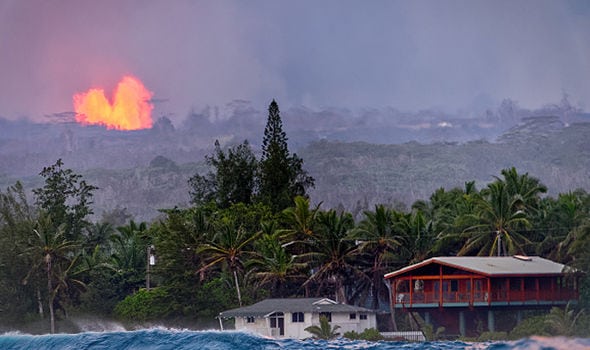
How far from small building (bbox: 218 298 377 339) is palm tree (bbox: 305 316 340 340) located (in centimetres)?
53

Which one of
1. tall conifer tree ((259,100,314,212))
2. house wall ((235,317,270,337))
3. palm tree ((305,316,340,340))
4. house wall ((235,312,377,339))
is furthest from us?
tall conifer tree ((259,100,314,212))

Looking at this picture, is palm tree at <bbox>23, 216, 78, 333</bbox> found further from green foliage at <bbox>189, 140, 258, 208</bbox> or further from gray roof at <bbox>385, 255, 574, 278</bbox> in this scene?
gray roof at <bbox>385, 255, 574, 278</bbox>

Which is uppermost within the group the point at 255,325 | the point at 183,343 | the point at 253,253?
the point at 253,253

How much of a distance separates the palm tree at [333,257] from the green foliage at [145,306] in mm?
12799

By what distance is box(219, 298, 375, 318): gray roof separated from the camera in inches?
3994

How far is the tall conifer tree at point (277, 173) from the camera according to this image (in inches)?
5413

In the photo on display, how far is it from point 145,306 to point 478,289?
3157cm

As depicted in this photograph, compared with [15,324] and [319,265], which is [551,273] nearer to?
[319,265]

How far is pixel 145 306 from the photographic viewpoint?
11269 cm

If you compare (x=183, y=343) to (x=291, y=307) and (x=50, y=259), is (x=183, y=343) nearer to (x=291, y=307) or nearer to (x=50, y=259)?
(x=291, y=307)

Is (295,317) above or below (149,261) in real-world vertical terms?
below

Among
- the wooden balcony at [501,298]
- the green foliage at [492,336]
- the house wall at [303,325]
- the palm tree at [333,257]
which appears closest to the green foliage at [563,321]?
the green foliage at [492,336]

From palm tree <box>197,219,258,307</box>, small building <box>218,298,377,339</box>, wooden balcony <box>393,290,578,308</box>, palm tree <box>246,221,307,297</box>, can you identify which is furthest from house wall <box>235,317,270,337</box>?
wooden balcony <box>393,290,578,308</box>

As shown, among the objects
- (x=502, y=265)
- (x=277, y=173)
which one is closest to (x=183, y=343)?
(x=502, y=265)
